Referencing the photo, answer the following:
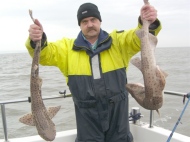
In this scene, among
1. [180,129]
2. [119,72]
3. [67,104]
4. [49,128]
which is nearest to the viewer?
[49,128]

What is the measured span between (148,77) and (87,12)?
1286 millimetres

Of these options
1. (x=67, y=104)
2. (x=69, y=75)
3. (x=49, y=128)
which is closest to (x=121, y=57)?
(x=69, y=75)

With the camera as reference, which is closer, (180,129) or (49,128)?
(49,128)

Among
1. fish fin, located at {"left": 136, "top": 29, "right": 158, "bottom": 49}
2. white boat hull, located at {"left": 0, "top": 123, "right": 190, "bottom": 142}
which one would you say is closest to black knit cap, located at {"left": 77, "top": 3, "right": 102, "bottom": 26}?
fish fin, located at {"left": 136, "top": 29, "right": 158, "bottom": 49}

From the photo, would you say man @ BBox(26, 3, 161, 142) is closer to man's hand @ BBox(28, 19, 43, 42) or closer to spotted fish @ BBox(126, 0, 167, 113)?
spotted fish @ BBox(126, 0, 167, 113)

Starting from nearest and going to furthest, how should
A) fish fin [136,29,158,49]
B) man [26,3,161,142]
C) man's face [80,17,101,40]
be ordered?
fish fin [136,29,158,49], man [26,3,161,142], man's face [80,17,101,40]

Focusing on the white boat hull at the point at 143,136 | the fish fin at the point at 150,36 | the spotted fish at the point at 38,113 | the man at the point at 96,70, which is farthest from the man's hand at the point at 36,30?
the white boat hull at the point at 143,136

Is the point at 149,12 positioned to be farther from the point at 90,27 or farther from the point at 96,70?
the point at 96,70

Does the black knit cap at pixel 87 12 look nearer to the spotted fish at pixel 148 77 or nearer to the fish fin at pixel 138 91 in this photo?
the spotted fish at pixel 148 77

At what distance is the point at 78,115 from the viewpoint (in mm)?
3973

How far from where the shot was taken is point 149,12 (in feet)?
11.3

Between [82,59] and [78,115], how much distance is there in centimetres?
83

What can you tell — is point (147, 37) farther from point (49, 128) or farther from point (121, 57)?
point (49, 128)

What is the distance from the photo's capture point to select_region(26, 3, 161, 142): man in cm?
373
